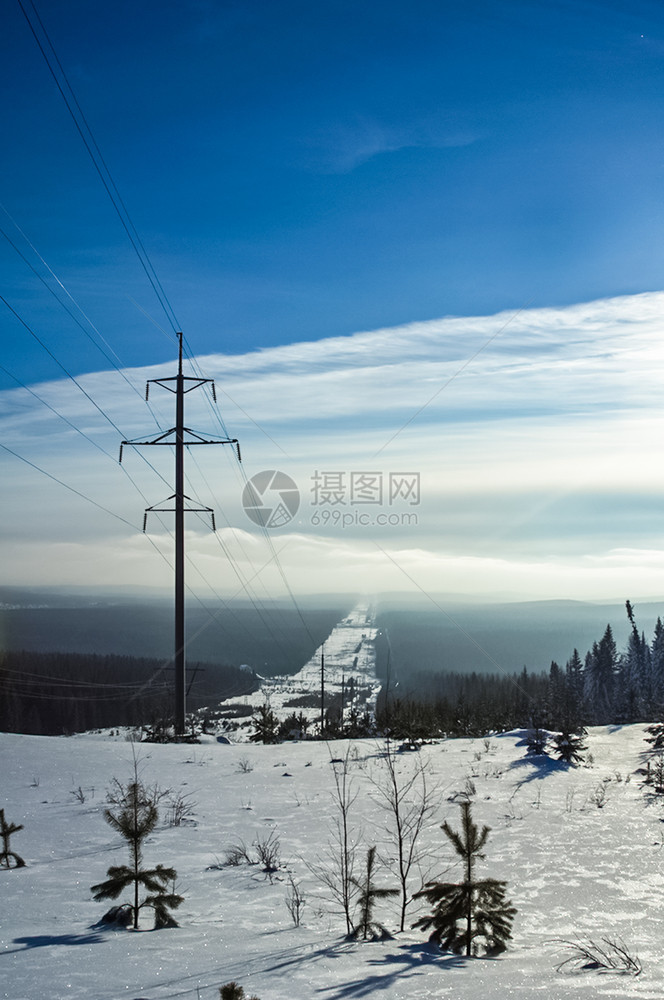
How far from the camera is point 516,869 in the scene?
8.90 meters

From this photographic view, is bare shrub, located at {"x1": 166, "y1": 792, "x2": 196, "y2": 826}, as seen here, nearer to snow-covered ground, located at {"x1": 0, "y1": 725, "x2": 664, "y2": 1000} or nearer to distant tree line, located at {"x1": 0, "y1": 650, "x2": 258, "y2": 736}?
snow-covered ground, located at {"x1": 0, "y1": 725, "x2": 664, "y2": 1000}

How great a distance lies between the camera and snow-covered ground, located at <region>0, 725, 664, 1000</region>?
475 centimetres

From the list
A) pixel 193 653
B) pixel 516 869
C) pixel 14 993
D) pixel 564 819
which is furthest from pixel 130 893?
pixel 193 653

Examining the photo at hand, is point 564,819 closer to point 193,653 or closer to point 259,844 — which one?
point 259,844

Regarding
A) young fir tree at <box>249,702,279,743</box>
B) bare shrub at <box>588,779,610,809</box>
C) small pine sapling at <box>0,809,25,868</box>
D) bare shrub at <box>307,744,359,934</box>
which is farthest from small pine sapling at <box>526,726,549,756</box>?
small pine sapling at <box>0,809,25,868</box>

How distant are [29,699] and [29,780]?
104745 millimetres

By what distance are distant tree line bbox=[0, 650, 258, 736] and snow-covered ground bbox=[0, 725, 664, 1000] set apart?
82873mm

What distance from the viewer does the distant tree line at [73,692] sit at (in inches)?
3848

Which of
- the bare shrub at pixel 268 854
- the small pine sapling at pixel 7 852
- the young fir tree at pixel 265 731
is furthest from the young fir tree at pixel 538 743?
the small pine sapling at pixel 7 852

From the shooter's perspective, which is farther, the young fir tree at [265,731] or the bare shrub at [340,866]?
the young fir tree at [265,731]

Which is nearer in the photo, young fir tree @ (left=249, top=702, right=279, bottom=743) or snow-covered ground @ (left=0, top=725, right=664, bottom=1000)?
snow-covered ground @ (left=0, top=725, right=664, bottom=1000)

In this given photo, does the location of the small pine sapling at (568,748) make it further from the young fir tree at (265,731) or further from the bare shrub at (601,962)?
the bare shrub at (601,962)

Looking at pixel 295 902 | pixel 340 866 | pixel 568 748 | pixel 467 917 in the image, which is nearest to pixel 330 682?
pixel 568 748

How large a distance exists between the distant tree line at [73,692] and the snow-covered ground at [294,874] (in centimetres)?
8287
